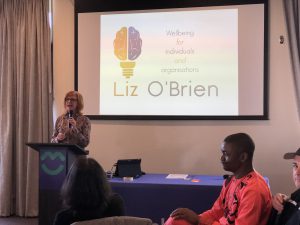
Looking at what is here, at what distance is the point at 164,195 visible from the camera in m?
3.57

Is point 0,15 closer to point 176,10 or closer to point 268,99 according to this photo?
point 176,10

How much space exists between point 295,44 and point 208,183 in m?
1.85

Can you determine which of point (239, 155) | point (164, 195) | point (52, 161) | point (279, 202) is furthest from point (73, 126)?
point (279, 202)

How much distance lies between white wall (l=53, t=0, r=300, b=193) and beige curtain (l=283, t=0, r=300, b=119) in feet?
0.29

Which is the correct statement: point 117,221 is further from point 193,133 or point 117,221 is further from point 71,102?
point 193,133

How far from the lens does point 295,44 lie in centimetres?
421

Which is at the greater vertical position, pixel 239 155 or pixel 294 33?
pixel 294 33

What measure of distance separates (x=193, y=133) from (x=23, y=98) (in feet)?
7.06

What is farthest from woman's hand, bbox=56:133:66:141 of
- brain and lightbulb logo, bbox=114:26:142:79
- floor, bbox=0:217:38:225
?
floor, bbox=0:217:38:225

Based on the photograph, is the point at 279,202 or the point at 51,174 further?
the point at 51,174

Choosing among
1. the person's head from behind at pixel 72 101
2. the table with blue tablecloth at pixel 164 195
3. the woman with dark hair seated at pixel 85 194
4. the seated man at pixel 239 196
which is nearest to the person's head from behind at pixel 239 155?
the seated man at pixel 239 196

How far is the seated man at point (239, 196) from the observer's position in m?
1.97

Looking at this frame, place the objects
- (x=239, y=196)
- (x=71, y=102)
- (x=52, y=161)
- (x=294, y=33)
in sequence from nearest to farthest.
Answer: (x=239, y=196) < (x=52, y=161) < (x=71, y=102) < (x=294, y=33)

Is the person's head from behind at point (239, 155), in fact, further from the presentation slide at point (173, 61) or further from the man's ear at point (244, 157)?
the presentation slide at point (173, 61)
